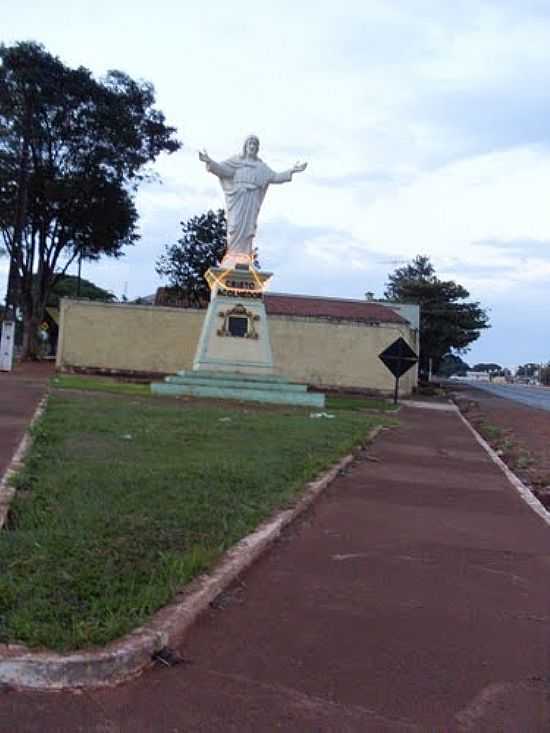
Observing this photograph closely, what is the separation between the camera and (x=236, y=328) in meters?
24.1

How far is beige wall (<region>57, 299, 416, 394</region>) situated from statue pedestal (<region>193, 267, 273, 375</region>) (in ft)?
39.4

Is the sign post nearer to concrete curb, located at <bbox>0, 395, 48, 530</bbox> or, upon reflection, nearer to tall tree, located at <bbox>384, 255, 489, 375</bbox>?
concrete curb, located at <bbox>0, 395, 48, 530</bbox>

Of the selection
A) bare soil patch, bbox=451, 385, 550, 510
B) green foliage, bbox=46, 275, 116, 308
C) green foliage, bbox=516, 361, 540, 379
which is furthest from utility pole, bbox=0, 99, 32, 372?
green foliage, bbox=516, 361, 540, 379

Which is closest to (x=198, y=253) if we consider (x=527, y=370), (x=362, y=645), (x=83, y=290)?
(x=83, y=290)

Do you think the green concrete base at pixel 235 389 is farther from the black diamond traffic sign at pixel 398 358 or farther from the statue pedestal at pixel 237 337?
the black diamond traffic sign at pixel 398 358

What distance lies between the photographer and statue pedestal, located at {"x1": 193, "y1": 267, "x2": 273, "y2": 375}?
942 inches

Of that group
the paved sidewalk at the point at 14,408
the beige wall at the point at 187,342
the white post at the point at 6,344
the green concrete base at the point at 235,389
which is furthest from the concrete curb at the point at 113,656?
the beige wall at the point at 187,342

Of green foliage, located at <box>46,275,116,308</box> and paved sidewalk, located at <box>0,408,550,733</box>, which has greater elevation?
green foliage, located at <box>46,275,116,308</box>

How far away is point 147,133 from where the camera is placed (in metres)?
37.8

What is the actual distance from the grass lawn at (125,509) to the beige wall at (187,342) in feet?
73.8

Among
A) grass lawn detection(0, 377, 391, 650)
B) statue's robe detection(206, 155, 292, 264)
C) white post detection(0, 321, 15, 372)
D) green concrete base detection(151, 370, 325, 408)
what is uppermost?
statue's robe detection(206, 155, 292, 264)

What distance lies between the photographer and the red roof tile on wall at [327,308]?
1621 inches

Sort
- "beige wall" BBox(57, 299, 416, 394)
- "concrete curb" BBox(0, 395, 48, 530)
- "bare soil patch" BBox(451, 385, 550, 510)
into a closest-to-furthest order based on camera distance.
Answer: "concrete curb" BBox(0, 395, 48, 530)
"bare soil patch" BBox(451, 385, 550, 510)
"beige wall" BBox(57, 299, 416, 394)

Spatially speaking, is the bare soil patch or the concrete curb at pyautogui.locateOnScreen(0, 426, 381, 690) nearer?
the concrete curb at pyautogui.locateOnScreen(0, 426, 381, 690)
